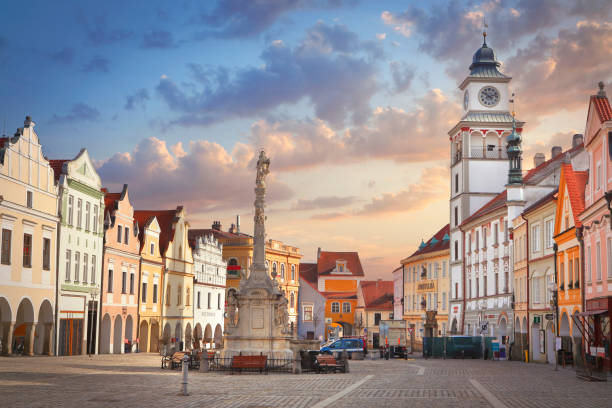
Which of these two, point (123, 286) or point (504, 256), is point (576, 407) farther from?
point (504, 256)

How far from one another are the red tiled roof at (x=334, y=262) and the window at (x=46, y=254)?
88851 mm

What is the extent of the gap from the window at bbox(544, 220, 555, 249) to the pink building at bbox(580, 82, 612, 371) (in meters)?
11.6

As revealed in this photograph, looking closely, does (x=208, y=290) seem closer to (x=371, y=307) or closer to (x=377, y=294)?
(x=371, y=307)

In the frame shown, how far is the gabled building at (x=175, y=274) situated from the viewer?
66.3m

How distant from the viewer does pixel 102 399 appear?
20.2 meters

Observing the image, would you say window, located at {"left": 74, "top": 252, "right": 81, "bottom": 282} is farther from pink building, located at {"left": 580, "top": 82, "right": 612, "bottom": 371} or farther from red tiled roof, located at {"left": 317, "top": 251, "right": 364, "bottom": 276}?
red tiled roof, located at {"left": 317, "top": 251, "right": 364, "bottom": 276}

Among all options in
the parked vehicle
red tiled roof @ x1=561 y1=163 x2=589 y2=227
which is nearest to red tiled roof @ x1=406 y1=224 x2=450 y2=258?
the parked vehicle

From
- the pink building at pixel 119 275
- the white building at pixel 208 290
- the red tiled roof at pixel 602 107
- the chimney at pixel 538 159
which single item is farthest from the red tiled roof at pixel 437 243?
the red tiled roof at pixel 602 107

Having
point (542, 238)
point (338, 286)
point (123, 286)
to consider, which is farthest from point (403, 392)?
point (338, 286)

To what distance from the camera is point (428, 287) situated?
9331 centimetres

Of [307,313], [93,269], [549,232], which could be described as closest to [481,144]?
[549,232]

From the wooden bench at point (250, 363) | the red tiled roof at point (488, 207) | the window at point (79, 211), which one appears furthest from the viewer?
the red tiled roof at point (488, 207)

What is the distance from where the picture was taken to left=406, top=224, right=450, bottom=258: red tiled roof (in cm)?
A: 9148

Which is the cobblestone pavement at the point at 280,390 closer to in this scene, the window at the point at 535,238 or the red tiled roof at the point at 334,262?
the window at the point at 535,238
